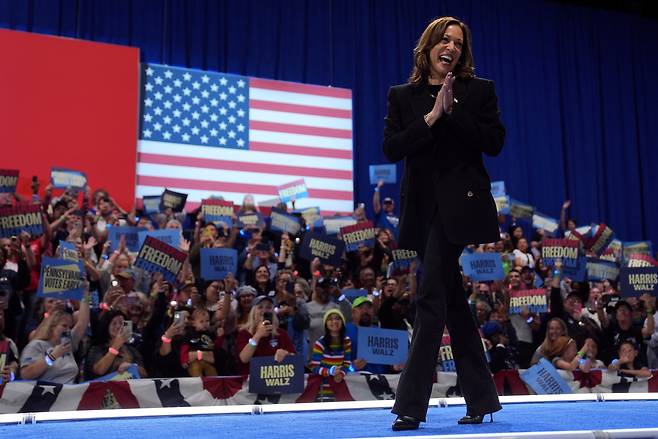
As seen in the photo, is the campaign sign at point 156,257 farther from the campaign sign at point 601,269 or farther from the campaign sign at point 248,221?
the campaign sign at point 601,269

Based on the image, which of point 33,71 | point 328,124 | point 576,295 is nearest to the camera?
point 576,295

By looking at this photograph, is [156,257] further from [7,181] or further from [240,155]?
[240,155]

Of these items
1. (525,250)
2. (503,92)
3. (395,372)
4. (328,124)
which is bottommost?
(395,372)

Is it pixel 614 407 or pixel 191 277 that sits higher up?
pixel 191 277

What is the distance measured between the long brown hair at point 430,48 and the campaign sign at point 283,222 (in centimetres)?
615

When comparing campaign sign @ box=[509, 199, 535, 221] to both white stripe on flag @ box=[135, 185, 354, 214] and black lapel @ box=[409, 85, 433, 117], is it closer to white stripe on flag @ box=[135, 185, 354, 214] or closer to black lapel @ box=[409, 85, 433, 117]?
white stripe on flag @ box=[135, 185, 354, 214]

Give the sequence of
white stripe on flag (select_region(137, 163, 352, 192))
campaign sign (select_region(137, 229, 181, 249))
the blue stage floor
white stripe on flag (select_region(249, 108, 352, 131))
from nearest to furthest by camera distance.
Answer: the blue stage floor → campaign sign (select_region(137, 229, 181, 249)) → white stripe on flag (select_region(137, 163, 352, 192)) → white stripe on flag (select_region(249, 108, 352, 131))

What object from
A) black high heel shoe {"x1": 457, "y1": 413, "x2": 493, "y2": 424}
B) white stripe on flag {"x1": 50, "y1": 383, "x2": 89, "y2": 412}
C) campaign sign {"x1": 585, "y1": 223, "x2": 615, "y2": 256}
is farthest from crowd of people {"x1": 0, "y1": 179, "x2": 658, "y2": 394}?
black high heel shoe {"x1": 457, "y1": 413, "x2": 493, "y2": 424}

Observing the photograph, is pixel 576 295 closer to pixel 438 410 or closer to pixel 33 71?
pixel 438 410

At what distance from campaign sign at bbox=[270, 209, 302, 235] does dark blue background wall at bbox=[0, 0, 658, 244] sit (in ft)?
12.8

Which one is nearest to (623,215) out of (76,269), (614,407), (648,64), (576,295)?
(648,64)

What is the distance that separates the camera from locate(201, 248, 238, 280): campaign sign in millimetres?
6398

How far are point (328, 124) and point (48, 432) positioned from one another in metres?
10.1

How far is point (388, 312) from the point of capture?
6.72 metres
